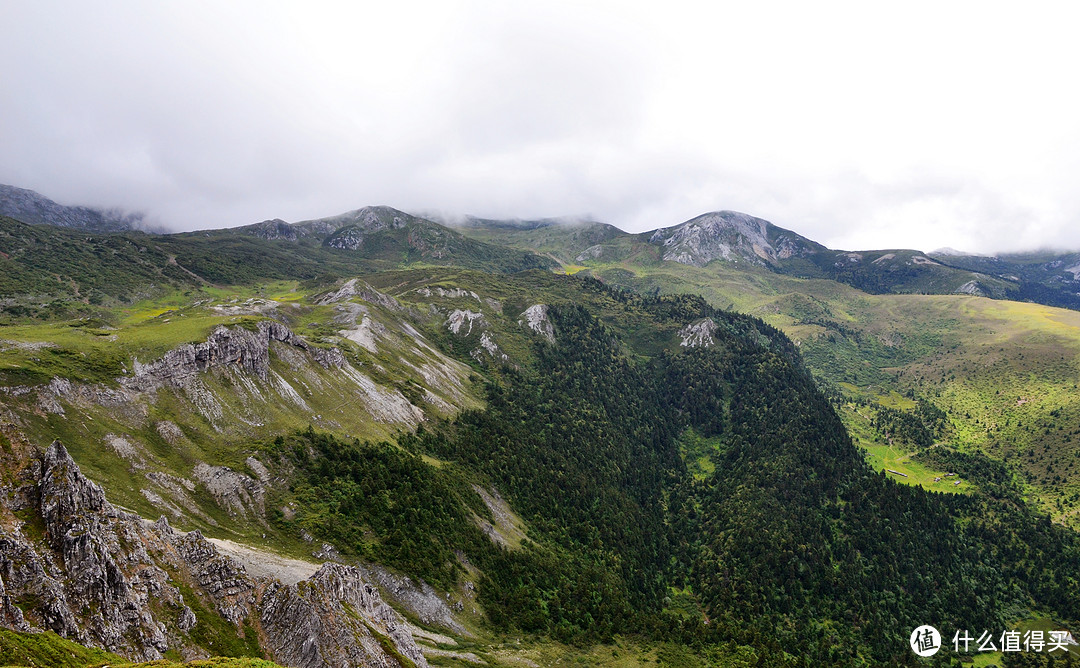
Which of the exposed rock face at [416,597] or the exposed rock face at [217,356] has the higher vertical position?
the exposed rock face at [217,356]

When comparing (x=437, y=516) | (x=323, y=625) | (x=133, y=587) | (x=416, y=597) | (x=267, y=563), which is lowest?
(x=416, y=597)

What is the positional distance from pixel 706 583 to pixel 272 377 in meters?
156

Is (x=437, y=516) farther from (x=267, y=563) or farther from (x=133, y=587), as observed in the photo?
(x=133, y=587)

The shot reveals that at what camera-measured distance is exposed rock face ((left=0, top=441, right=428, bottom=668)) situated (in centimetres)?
4103

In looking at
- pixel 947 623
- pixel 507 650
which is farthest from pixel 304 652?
pixel 947 623

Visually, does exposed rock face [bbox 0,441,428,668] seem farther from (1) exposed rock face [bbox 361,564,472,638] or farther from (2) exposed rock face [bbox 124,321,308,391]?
(2) exposed rock face [bbox 124,321,308,391]

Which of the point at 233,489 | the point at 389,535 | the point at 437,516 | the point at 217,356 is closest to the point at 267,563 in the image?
the point at 233,489

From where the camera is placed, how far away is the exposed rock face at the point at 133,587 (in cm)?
4103

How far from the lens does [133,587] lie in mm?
47844

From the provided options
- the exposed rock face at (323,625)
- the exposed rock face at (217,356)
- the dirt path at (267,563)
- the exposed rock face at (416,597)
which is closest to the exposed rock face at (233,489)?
the dirt path at (267,563)

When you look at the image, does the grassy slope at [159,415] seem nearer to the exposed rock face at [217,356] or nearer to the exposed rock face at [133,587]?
the exposed rock face at [217,356]

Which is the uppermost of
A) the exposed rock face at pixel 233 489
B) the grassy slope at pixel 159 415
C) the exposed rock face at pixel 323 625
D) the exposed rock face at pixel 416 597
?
the grassy slope at pixel 159 415

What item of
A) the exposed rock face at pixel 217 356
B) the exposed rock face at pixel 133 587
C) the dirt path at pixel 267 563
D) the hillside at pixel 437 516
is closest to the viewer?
the exposed rock face at pixel 133 587

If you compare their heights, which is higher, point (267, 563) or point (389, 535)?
point (267, 563)
